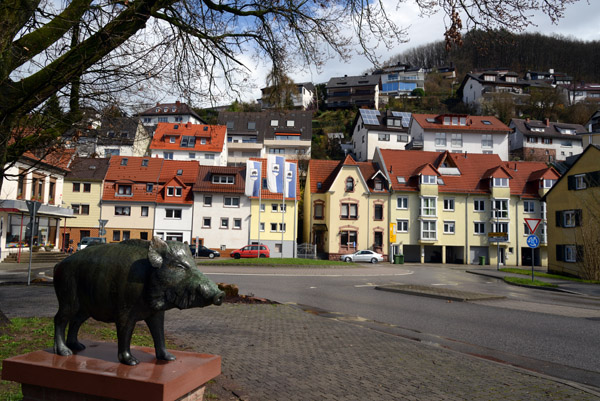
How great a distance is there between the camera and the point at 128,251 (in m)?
4.18

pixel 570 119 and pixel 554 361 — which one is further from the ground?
pixel 570 119

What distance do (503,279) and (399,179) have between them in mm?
27120

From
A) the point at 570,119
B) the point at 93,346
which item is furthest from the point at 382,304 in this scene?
the point at 570,119

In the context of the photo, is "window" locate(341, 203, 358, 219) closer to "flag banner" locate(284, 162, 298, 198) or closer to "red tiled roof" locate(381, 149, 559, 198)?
"red tiled roof" locate(381, 149, 559, 198)

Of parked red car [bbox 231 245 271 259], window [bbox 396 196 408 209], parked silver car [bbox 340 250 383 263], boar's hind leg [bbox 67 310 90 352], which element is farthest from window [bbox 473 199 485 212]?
boar's hind leg [bbox 67 310 90 352]

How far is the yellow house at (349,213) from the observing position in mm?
51469

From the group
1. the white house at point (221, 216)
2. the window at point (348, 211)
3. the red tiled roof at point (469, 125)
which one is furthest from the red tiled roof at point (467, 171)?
the red tiled roof at point (469, 125)

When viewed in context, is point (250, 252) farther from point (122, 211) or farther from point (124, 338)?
point (124, 338)

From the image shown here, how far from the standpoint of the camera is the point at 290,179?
38938mm

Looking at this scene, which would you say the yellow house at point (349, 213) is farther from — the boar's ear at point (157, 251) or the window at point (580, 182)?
the boar's ear at point (157, 251)

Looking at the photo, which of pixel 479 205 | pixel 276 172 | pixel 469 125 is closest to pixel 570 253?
pixel 479 205

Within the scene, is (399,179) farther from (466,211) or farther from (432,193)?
(466,211)

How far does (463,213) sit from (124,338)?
53079mm

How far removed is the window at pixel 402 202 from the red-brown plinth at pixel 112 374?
49.6 metres
